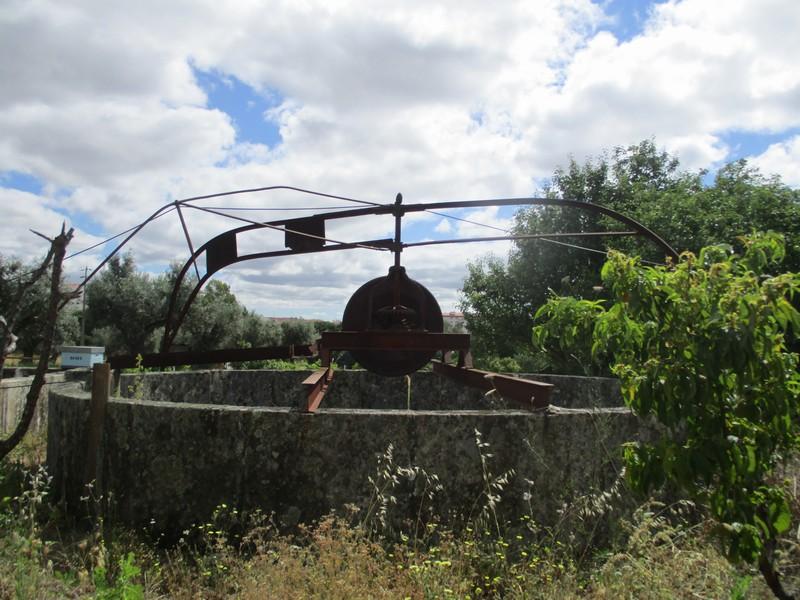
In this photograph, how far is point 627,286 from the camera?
10.1ft

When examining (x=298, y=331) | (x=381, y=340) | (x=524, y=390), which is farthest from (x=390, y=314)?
(x=298, y=331)

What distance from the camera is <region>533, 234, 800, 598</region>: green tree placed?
282 cm

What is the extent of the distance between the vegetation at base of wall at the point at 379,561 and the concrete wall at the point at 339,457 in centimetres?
11

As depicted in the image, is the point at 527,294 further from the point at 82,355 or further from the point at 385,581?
the point at 385,581

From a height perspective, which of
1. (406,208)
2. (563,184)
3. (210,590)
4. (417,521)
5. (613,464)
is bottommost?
(210,590)

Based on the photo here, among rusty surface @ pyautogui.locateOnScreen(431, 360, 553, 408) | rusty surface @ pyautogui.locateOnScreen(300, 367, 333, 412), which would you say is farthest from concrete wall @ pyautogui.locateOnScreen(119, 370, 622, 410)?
rusty surface @ pyautogui.locateOnScreen(300, 367, 333, 412)

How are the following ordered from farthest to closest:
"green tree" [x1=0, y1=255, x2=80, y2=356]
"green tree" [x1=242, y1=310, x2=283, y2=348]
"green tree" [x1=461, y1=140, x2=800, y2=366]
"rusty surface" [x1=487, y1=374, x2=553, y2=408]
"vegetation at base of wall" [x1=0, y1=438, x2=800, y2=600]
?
"green tree" [x1=242, y1=310, x2=283, y2=348] → "green tree" [x1=0, y1=255, x2=80, y2=356] → "green tree" [x1=461, y1=140, x2=800, y2=366] → "rusty surface" [x1=487, y1=374, x2=553, y2=408] → "vegetation at base of wall" [x1=0, y1=438, x2=800, y2=600]

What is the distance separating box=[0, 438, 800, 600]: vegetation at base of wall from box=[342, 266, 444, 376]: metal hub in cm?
280

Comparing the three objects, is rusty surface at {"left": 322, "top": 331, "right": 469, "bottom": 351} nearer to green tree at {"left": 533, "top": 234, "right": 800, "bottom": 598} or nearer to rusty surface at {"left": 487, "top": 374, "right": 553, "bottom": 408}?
rusty surface at {"left": 487, "top": 374, "right": 553, "bottom": 408}

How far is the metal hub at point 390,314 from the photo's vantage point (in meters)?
7.04

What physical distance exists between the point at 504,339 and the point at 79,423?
1616 centimetres

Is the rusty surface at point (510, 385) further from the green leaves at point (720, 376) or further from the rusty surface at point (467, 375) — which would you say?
the green leaves at point (720, 376)

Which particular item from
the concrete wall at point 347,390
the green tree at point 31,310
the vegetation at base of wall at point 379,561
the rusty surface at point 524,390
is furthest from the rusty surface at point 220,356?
the green tree at point 31,310

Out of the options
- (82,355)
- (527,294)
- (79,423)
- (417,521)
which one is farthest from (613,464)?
(82,355)
